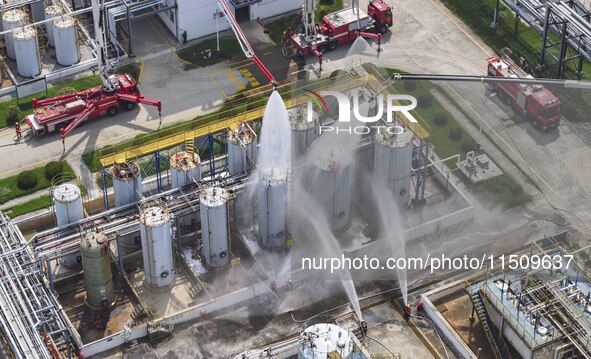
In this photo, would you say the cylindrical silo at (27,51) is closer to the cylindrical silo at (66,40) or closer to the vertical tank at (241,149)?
the cylindrical silo at (66,40)

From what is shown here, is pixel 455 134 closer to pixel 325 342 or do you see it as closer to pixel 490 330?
pixel 490 330

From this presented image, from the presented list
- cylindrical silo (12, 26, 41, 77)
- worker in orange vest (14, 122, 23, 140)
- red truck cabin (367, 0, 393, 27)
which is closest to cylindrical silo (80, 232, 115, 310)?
worker in orange vest (14, 122, 23, 140)

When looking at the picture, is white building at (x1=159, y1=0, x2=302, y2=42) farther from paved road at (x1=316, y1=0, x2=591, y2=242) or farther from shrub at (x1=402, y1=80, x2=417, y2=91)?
shrub at (x1=402, y1=80, x2=417, y2=91)

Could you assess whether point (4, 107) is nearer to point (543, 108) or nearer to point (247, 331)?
point (247, 331)

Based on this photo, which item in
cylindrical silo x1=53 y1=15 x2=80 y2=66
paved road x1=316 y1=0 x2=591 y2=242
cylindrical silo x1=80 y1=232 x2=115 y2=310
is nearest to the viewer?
cylindrical silo x1=80 y1=232 x2=115 y2=310

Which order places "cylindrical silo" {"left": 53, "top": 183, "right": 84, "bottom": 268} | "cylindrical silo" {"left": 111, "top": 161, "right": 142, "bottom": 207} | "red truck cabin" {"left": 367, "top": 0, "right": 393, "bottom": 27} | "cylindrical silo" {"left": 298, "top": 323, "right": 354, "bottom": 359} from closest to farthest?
"cylindrical silo" {"left": 298, "top": 323, "right": 354, "bottom": 359}
"cylindrical silo" {"left": 53, "top": 183, "right": 84, "bottom": 268}
"cylindrical silo" {"left": 111, "top": 161, "right": 142, "bottom": 207}
"red truck cabin" {"left": 367, "top": 0, "right": 393, "bottom": 27}

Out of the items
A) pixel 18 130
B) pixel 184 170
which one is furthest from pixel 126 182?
pixel 18 130
